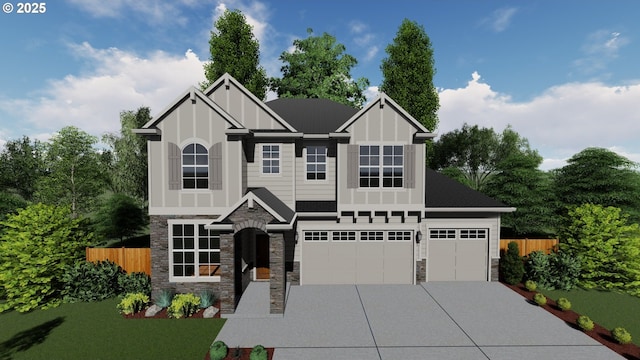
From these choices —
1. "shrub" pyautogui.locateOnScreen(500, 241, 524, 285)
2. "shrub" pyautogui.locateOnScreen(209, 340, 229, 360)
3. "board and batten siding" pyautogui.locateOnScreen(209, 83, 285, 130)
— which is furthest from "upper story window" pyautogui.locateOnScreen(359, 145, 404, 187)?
"shrub" pyautogui.locateOnScreen(209, 340, 229, 360)

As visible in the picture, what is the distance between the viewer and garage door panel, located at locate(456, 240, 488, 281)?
15.4 m

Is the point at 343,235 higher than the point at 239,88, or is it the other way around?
the point at 239,88

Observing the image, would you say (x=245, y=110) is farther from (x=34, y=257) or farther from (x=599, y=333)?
(x=599, y=333)

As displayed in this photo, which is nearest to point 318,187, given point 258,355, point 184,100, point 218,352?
point 184,100

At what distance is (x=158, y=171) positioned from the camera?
12.9 m

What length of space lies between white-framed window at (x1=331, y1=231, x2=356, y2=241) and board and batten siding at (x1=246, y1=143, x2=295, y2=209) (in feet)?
8.67

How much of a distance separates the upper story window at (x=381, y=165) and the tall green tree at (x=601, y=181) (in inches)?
546

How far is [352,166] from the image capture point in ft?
47.1

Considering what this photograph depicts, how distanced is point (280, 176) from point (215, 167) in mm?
3195

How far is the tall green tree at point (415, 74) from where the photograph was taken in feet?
86.0

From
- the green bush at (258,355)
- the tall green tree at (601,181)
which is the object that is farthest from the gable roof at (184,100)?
the tall green tree at (601,181)

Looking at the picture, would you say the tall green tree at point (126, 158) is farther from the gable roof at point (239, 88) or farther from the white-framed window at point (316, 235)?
the white-framed window at point (316, 235)

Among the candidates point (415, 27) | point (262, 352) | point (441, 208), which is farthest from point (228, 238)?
point (415, 27)

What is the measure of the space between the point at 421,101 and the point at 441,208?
1436cm
